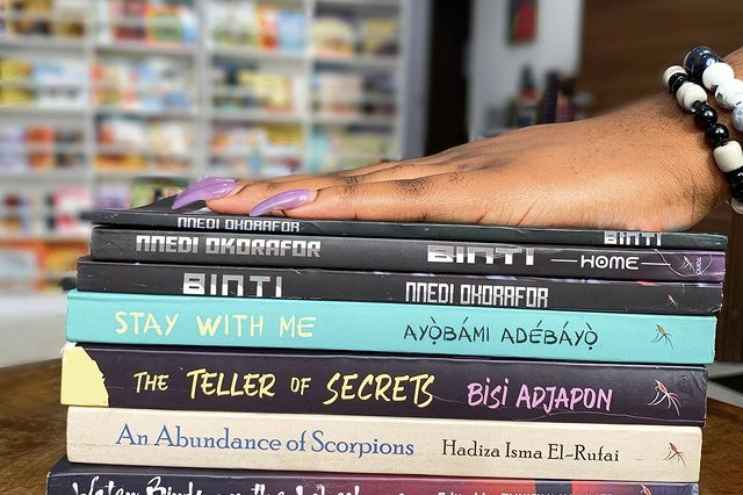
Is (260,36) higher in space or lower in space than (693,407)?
higher

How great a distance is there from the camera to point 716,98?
549 millimetres

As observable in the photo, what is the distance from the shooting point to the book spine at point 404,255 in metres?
0.44

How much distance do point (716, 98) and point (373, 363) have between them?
329mm

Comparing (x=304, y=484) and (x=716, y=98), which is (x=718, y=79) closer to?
(x=716, y=98)

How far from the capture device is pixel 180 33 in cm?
351

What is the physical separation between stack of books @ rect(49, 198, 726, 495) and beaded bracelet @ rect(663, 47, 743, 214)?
4.6 inches

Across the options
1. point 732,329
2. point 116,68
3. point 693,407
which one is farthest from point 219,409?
point 116,68

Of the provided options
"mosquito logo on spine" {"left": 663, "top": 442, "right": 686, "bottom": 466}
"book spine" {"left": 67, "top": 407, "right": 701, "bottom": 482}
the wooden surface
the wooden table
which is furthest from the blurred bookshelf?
"mosquito logo on spine" {"left": 663, "top": 442, "right": 686, "bottom": 466}

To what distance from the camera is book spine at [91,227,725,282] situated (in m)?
0.44

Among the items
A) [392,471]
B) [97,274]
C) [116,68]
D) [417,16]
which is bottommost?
[392,471]

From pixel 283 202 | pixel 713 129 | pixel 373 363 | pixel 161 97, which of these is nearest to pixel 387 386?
pixel 373 363

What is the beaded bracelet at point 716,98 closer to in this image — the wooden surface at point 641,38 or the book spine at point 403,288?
the book spine at point 403,288

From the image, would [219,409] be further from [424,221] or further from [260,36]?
[260,36]

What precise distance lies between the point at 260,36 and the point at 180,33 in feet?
1.26
